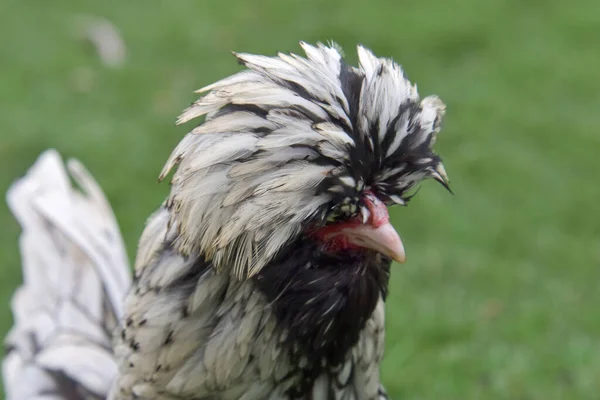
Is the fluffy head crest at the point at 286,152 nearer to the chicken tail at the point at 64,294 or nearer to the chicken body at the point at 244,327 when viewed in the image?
the chicken body at the point at 244,327

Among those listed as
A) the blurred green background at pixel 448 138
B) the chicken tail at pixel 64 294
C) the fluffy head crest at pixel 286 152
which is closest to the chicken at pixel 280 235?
the fluffy head crest at pixel 286 152

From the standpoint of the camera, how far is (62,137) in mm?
5508

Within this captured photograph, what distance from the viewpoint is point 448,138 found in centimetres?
566

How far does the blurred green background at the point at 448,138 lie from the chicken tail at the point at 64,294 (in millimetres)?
1122

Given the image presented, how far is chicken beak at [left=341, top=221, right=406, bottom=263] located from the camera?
2041 mm

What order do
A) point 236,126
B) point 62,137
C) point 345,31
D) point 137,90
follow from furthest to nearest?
point 345,31, point 137,90, point 62,137, point 236,126

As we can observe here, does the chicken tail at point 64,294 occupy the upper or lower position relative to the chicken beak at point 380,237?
lower

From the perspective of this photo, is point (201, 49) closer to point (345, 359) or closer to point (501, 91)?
point (501, 91)

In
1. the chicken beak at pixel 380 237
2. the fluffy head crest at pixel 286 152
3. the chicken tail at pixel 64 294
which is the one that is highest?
the fluffy head crest at pixel 286 152

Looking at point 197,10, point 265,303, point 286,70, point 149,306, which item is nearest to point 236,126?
point 286,70

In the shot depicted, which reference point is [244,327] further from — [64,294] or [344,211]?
[64,294]

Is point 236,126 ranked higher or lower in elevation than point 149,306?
higher

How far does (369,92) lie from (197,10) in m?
4.93

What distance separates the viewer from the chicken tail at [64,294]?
3.05 metres
